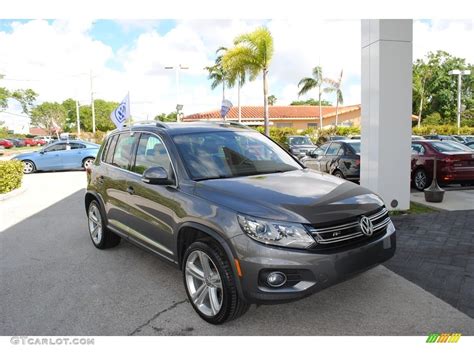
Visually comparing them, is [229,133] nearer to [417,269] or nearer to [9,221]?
[417,269]

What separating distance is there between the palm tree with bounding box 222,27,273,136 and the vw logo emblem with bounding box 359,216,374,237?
19.0 m

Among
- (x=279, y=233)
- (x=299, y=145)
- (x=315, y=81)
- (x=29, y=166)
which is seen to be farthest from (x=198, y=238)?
(x=315, y=81)

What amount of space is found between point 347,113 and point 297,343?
46.9 metres

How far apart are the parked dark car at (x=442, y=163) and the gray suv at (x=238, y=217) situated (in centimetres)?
664

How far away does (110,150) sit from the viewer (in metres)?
5.58

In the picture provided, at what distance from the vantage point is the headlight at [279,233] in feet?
10.1

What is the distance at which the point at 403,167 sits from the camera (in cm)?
771

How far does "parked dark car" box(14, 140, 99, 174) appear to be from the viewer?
18.2m

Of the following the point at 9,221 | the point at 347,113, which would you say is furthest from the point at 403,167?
the point at 347,113

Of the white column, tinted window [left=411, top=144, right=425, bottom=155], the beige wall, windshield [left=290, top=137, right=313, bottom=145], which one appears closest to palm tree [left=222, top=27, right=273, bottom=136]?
windshield [left=290, top=137, right=313, bottom=145]

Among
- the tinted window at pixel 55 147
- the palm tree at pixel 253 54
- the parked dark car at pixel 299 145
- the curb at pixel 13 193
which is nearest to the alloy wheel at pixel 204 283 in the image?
the curb at pixel 13 193

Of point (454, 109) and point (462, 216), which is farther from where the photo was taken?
point (454, 109)

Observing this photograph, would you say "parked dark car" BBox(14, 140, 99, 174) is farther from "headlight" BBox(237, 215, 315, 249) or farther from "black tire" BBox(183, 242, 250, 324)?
"headlight" BBox(237, 215, 315, 249)

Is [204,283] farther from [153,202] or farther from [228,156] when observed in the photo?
[228,156]
